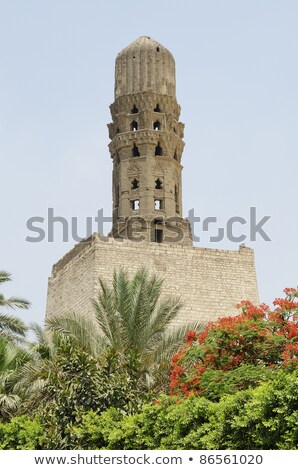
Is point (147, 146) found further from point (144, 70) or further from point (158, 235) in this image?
point (158, 235)

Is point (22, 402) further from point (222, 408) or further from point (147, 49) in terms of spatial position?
point (147, 49)

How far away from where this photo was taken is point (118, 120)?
32.4m

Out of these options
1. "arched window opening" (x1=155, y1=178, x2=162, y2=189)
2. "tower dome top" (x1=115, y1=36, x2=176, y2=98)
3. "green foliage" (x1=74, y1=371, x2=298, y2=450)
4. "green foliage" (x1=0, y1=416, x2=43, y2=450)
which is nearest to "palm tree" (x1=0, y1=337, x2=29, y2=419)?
"green foliage" (x1=0, y1=416, x2=43, y2=450)

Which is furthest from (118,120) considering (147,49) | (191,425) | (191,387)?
(191,425)

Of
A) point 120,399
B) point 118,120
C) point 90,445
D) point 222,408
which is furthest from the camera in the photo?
point 118,120

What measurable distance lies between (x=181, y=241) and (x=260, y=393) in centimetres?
1884

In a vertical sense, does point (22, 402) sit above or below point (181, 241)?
below

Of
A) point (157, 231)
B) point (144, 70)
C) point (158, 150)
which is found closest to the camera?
point (157, 231)

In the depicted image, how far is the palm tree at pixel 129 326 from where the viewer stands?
18406 millimetres

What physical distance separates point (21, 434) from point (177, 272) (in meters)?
12.7

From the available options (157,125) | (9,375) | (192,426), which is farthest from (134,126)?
(192,426)

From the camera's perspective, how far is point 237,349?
1608 centimetres

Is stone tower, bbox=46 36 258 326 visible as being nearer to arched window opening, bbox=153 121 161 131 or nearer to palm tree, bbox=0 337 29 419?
arched window opening, bbox=153 121 161 131

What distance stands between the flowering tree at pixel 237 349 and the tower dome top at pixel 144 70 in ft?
57.3
